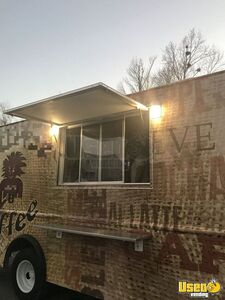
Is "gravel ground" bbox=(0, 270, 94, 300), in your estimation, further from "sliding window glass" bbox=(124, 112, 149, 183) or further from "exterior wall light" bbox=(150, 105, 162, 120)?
"exterior wall light" bbox=(150, 105, 162, 120)

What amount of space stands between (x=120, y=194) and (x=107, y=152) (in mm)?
848

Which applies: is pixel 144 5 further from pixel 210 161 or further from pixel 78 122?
pixel 210 161

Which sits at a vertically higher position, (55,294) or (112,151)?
(112,151)

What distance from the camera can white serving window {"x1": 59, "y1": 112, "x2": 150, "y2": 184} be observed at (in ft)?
14.0

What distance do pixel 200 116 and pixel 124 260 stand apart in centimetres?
215

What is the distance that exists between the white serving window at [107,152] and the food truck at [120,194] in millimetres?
17

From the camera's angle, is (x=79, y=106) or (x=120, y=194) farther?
(x=79, y=106)

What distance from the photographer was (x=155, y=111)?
4.04 metres

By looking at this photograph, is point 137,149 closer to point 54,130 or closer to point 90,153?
point 90,153

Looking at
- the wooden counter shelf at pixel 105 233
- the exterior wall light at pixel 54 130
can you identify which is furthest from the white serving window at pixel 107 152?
the wooden counter shelf at pixel 105 233

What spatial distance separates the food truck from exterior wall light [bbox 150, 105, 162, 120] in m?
0.01

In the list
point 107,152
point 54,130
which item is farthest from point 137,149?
point 54,130

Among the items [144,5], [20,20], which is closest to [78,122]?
[144,5]

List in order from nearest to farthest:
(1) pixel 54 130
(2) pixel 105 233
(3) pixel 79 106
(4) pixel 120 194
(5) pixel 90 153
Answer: (2) pixel 105 233 < (4) pixel 120 194 < (3) pixel 79 106 < (5) pixel 90 153 < (1) pixel 54 130
